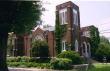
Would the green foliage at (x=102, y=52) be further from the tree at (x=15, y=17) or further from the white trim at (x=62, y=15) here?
the tree at (x=15, y=17)

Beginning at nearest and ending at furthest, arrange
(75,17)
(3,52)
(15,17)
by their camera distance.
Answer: (15,17), (3,52), (75,17)

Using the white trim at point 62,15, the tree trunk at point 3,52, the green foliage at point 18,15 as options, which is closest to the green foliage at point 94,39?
the white trim at point 62,15

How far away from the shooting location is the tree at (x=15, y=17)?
20.5 metres

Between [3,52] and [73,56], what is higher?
[3,52]

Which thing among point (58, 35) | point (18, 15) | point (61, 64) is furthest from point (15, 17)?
point (58, 35)

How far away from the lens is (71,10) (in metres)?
41.0

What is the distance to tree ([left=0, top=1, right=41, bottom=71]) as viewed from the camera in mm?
20500

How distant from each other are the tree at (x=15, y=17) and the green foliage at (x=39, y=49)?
55.4 ft

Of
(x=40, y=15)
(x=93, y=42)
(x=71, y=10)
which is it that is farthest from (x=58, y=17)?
(x=40, y=15)

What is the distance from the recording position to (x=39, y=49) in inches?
1591

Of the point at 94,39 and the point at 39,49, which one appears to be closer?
the point at 39,49

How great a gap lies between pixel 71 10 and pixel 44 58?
750 centimetres

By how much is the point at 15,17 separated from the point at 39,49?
63.5 ft

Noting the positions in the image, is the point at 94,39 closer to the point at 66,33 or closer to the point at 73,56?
the point at 66,33
